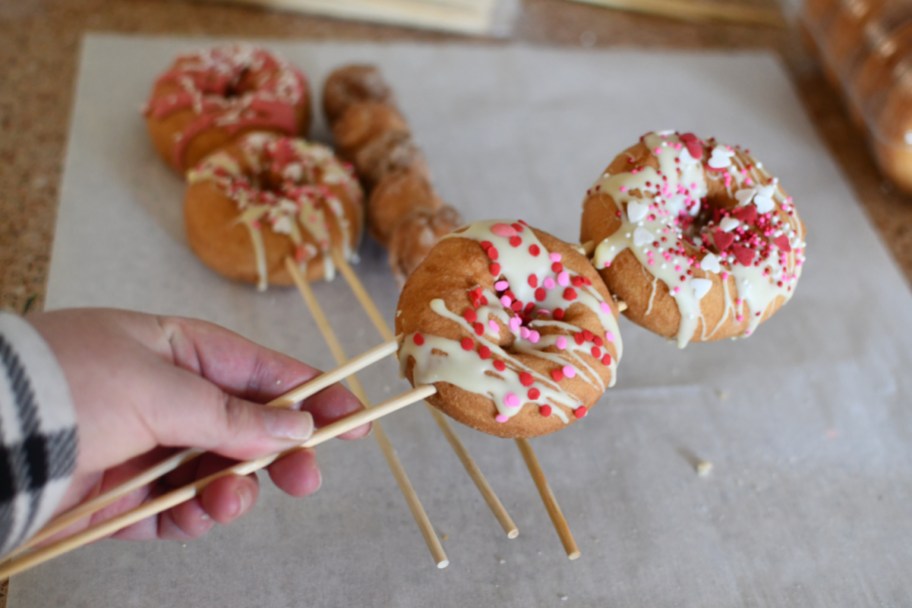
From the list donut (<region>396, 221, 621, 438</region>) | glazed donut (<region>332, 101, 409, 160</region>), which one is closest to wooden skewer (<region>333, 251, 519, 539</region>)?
donut (<region>396, 221, 621, 438</region>)

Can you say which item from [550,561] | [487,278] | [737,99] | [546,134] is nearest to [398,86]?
[546,134]

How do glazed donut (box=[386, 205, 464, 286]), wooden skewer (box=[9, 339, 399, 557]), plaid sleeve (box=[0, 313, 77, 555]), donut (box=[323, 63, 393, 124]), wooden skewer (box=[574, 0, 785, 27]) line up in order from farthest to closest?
wooden skewer (box=[574, 0, 785, 27]) < donut (box=[323, 63, 393, 124]) < glazed donut (box=[386, 205, 464, 286]) < wooden skewer (box=[9, 339, 399, 557]) < plaid sleeve (box=[0, 313, 77, 555])

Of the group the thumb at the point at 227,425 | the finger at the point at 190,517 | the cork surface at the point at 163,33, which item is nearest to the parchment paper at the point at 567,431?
the cork surface at the point at 163,33

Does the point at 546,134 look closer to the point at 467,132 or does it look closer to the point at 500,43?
the point at 467,132

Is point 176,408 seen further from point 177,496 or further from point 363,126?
point 363,126

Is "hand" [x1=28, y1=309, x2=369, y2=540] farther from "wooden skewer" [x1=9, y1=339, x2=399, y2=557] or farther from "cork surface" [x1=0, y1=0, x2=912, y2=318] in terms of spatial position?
"cork surface" [x1=0, y1=0, x2=912, y2=318]

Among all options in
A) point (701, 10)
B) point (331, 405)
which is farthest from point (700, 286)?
point (701, 10)
